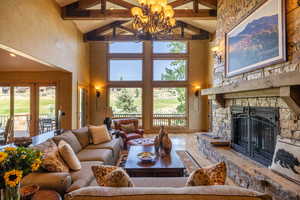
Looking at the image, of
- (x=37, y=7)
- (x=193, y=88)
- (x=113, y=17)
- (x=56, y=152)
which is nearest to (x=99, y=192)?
(x=56, y=152)

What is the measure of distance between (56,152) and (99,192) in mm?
1597

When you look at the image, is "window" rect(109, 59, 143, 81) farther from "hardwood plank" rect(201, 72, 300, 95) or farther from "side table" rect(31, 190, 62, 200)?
"side table" rect(31, 190, 62, 200)

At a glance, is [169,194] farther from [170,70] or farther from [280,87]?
[170,70]

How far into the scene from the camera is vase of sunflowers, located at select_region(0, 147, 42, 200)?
1.13 metres

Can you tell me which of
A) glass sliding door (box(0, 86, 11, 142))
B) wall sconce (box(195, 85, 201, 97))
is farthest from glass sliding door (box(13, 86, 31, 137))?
wall sconce (box(195, 85, 201, 97))

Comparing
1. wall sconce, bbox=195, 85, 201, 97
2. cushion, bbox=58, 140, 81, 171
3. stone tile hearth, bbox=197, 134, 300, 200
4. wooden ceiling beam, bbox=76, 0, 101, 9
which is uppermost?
wooden ceiling beam, bbox=76, 0, 101, 9

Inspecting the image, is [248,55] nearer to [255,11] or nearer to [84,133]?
[255,11]

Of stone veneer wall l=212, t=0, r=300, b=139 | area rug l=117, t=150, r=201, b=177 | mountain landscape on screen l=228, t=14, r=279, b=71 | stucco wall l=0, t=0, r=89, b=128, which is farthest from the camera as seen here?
area rug l=117, t=150, r=201, b=177

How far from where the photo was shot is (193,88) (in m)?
7.84

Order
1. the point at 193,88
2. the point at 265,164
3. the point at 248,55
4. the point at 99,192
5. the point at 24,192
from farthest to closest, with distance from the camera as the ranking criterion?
the point at 193,88, the point at 248,55, the point at 265,164, the point at 24,192, the point at 99,192

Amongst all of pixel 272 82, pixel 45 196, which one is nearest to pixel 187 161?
pixel 272 82

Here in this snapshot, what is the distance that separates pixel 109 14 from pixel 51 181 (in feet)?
15.1

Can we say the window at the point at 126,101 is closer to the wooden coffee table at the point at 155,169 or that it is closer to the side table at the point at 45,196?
the wooden coffee table at the point at 155,169

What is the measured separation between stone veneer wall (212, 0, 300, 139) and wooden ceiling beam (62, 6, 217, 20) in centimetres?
60
